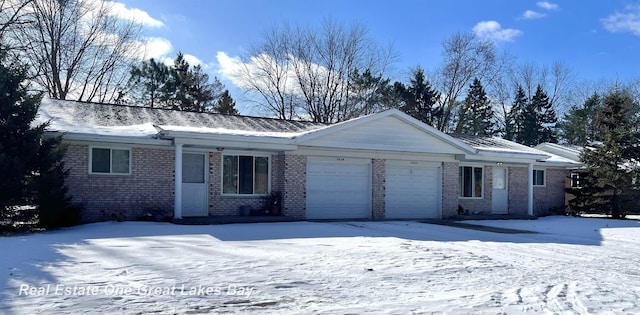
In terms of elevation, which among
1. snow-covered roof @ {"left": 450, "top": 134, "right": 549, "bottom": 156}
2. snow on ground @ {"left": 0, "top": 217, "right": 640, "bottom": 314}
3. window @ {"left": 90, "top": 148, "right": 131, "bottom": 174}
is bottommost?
snow on ground @ {"left": 0, "top": 217, "right": 640, "bottom": 314}

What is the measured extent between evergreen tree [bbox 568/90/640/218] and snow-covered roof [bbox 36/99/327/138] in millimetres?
12532

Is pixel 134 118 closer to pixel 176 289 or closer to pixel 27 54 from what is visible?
pixel 176 289

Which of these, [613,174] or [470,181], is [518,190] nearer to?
[470,181]

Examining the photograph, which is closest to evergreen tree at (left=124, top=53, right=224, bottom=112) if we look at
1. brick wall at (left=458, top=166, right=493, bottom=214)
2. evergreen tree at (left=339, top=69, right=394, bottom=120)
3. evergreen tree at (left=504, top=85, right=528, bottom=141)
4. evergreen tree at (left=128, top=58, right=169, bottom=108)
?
evergreen tree at (left=128, top=58, right=169, bottom=108)

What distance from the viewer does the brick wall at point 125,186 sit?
1370cm

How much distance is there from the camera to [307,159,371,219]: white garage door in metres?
16.5

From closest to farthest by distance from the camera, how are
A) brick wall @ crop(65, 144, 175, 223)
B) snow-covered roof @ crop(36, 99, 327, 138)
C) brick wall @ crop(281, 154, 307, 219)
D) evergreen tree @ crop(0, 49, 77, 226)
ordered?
evergreen tree @ crop(0, 49, 77, 226)
brick wall @ crop(65, 144, 175, 223)
snow-covered roof @ crop(36, 99, 327, 138)
brick wall @ crop(281, 154, 307, 219)

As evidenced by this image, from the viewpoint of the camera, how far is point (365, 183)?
57.1 ft

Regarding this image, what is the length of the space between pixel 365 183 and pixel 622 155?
486 inches

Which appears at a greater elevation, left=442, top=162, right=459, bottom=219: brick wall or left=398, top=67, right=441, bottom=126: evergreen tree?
left=398, top=67, right=441, bottom=126: evergreen tree

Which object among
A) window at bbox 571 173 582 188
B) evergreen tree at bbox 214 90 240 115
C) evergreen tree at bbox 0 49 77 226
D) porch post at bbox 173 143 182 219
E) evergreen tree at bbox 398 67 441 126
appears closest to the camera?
evergreen tree at bbox 0 49 77 226

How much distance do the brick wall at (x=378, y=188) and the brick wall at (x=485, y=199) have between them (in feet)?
14.2

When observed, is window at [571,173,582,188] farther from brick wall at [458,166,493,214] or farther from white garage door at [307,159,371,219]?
white garage door at [307,159,371,219]

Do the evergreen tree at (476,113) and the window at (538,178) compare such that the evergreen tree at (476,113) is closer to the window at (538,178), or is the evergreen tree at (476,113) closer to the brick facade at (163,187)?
the window at (538,178)
